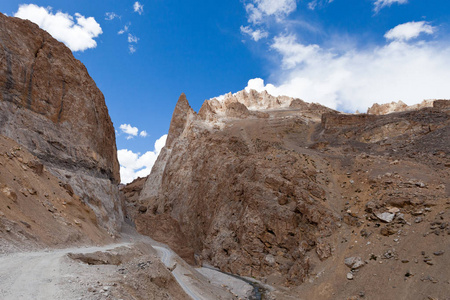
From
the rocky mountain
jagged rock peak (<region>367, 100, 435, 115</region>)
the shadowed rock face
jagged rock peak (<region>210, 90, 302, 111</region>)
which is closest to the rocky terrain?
the shadowed rock face

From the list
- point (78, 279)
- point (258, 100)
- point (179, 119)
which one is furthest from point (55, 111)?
point (258, 100)

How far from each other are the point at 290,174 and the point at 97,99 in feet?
107

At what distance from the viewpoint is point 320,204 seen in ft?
112

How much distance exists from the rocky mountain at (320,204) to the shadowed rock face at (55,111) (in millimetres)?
15967

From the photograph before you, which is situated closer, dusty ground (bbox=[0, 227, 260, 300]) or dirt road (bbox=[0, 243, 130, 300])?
dirt road (bbox=[0, 243, 130, 300])

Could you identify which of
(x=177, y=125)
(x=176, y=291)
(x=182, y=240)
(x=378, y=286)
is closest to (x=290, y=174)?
(x=378, y=286)

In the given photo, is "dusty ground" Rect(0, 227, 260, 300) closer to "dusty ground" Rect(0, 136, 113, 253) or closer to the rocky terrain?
the rocky terrain

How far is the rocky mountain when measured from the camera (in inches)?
973

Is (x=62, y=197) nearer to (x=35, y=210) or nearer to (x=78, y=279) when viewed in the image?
(x=35, y=210)

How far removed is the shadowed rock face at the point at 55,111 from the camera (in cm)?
3125

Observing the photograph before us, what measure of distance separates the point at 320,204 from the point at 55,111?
119 ft

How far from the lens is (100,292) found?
912 cm

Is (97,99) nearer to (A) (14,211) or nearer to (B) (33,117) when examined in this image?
(B) (33,117)

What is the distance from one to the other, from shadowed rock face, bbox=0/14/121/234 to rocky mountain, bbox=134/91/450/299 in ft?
52.4
